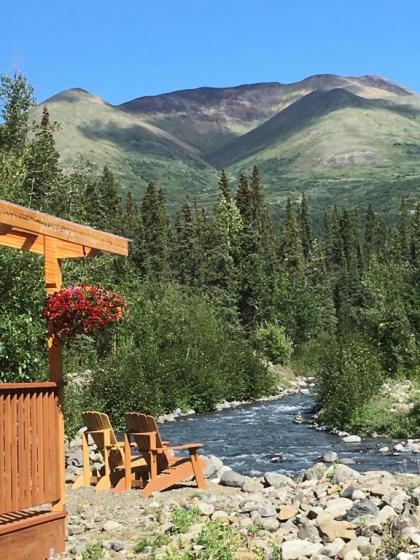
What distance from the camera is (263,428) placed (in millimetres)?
24500

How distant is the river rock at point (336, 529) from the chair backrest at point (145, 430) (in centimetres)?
382

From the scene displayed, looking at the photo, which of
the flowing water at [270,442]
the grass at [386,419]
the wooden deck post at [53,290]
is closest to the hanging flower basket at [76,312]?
the wooden deck post at [53,290]

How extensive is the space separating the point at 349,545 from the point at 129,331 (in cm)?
2860

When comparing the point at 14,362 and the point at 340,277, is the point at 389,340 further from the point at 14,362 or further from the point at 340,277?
the point at 340,277

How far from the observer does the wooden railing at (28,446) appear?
733 cm

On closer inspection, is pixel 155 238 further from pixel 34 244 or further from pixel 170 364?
pixel 34 244

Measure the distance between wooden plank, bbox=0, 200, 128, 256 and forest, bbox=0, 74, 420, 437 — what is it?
1.82m

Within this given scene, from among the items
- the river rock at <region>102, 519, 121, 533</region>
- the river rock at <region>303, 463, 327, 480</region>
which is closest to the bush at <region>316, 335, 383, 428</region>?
the river rock at <region>303, 463, 327, 480</region>

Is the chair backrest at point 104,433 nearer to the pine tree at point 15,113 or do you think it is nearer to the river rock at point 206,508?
the river rock at point 206,508

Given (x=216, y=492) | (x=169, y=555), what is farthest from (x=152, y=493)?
(x=169, y=555)

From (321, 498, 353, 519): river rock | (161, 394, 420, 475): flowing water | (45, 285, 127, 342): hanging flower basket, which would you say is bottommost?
(161, 394, 420, 475): flowing water

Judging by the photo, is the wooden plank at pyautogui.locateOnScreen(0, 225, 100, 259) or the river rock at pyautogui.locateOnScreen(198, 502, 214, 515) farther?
the river rock at pyautogui.locateOnScreen(198, 502, 214, 515)

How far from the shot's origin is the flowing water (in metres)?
16.7

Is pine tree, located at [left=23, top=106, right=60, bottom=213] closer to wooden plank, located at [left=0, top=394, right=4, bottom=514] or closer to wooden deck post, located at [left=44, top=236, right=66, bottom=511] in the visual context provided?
wooden deck post, located at [left=44, top=236, right=66, bottom=511]
